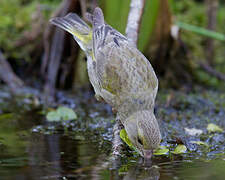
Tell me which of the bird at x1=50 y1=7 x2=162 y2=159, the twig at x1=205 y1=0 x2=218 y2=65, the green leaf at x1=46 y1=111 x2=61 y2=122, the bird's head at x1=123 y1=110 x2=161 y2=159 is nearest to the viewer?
the bird's head at x1=123 y1=110 x2=161 y2=159

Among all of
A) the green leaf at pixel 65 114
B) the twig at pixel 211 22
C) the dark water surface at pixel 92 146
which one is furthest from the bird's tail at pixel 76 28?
the twig at pixel 211 22

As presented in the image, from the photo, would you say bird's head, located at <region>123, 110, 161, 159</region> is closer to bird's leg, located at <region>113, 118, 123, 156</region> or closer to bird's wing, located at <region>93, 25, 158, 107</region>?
bird's leg, located at <region>113, 118, 123, 156</region>

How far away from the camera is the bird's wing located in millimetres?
3697

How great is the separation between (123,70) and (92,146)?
804 millimetres

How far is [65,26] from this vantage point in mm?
4668

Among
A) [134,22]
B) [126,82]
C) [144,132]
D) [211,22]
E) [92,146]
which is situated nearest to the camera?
[144,132]

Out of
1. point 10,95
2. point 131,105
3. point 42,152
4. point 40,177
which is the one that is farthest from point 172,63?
point 40,177

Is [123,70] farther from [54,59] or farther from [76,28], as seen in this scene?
[54,59]

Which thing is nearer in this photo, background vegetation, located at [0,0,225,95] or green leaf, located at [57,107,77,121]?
green leaf, located at [57,107,77,121]

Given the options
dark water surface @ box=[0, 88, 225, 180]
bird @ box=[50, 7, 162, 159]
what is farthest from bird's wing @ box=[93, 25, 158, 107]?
dark water surface @ box=[0, 88, 225, 180]

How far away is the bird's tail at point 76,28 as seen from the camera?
4.66 m

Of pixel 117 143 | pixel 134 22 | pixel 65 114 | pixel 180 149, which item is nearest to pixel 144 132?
pixel 117 143

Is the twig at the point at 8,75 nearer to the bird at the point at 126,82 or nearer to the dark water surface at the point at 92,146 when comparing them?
the dark water surface at the point at 92,146

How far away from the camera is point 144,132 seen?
10.1ft
